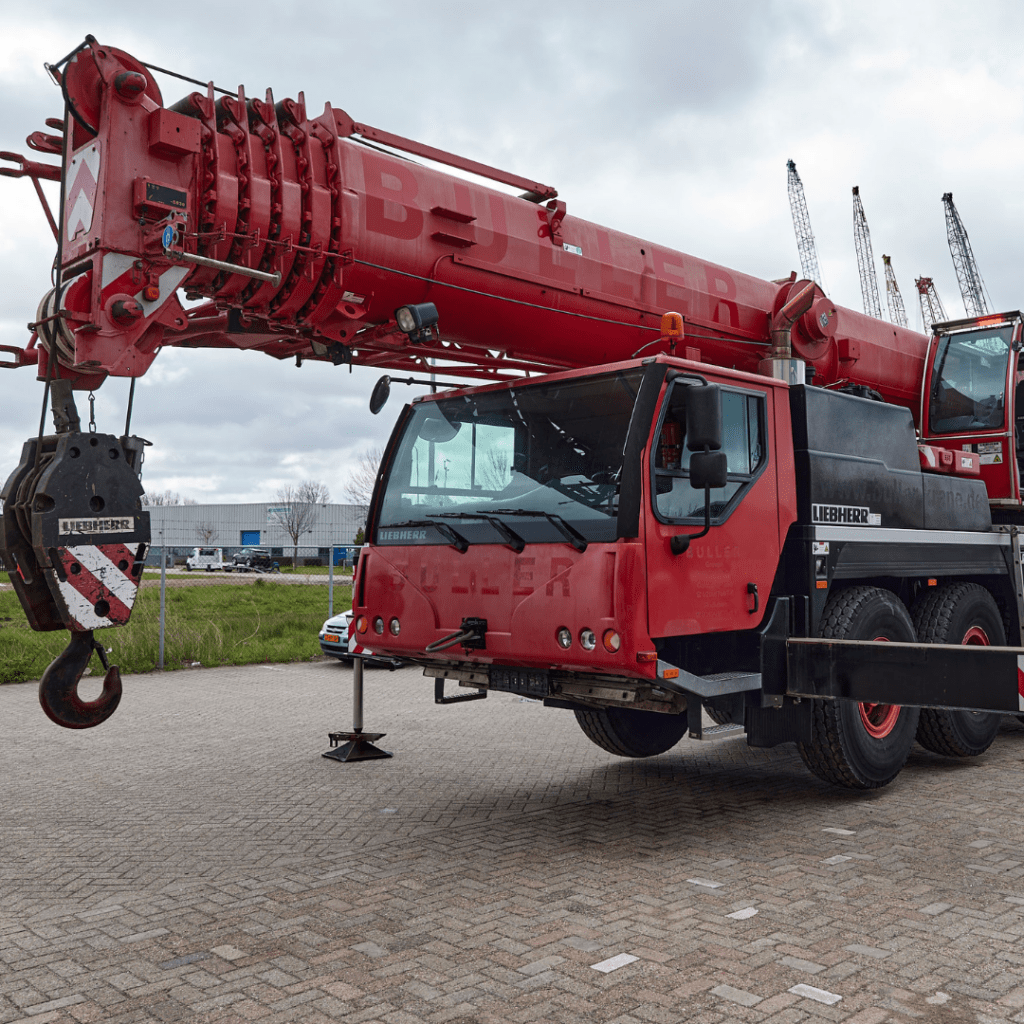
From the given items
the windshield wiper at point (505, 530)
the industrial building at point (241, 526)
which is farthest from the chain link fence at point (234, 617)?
the industrial building at point (241, 526)

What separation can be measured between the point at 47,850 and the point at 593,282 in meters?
4.52

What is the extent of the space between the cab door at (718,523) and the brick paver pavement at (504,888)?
130 cm

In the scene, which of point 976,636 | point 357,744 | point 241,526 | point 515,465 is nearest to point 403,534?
point 515,465

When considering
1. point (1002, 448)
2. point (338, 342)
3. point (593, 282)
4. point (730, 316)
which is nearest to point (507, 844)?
point (338, 342)

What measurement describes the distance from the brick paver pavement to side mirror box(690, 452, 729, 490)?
1.96m

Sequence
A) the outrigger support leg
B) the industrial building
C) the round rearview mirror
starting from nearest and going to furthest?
the round rearview mirror → the outrigger support leg → the industrial building

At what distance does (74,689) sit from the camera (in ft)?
14.3

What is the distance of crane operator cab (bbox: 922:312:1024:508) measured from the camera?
319 inches

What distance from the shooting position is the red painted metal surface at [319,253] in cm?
448

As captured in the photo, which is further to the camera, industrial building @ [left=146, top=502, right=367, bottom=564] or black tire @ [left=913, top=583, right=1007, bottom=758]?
industrial building @ [left=146, top=502, right=367, bottom=564]

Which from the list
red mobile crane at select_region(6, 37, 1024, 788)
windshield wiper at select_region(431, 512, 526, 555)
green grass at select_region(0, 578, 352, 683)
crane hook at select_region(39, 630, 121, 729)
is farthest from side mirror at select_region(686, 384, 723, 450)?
green grass at select_region(0, 578, 352, 683)

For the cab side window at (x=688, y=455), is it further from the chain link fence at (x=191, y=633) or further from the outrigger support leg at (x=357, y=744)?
the chain link fence at (x=191, y=633)

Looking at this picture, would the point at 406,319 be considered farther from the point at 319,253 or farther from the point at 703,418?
the point at 703,418

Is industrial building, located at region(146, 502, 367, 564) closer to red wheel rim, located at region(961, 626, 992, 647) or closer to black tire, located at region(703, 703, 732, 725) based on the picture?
red wheel rim, located at region(961, 626, 992, 647)
